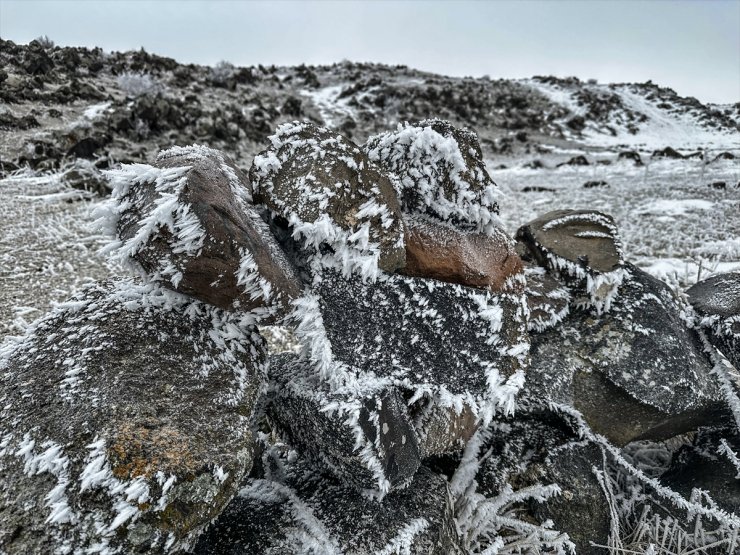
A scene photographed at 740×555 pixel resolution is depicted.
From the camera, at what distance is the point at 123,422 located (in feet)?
3.76

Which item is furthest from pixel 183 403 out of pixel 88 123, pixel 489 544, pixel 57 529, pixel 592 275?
pixel 88 123

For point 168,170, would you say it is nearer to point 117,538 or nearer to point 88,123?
point 117,538

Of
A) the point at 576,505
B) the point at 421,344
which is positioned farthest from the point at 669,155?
the point at 421,344

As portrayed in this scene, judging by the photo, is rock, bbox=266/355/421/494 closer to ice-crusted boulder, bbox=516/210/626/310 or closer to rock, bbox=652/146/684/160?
ice-crusted boulder, bbox=516/210/626/310

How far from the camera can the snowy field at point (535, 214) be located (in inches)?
147

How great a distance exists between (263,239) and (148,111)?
1063cm

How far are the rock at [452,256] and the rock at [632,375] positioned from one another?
582 millimetres

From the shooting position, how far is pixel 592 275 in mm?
2268

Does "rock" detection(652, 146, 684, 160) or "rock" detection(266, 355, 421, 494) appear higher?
"rock" detection(652, 146, 684, 160)

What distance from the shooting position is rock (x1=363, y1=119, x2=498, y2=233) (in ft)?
5.65

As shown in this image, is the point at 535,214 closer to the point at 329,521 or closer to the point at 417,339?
the point at 417,339

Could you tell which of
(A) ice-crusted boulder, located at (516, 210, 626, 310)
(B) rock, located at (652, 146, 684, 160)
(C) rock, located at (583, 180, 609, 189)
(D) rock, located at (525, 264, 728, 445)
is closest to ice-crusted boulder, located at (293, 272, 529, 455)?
(D) rock, located at (525, 264, 728, 445)

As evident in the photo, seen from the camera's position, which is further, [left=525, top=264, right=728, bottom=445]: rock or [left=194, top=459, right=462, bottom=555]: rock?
[left=525, top=264, right=728, bottom=445]: rock

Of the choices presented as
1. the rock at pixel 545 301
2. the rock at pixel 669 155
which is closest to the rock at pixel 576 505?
the rock at pixel 545 301
